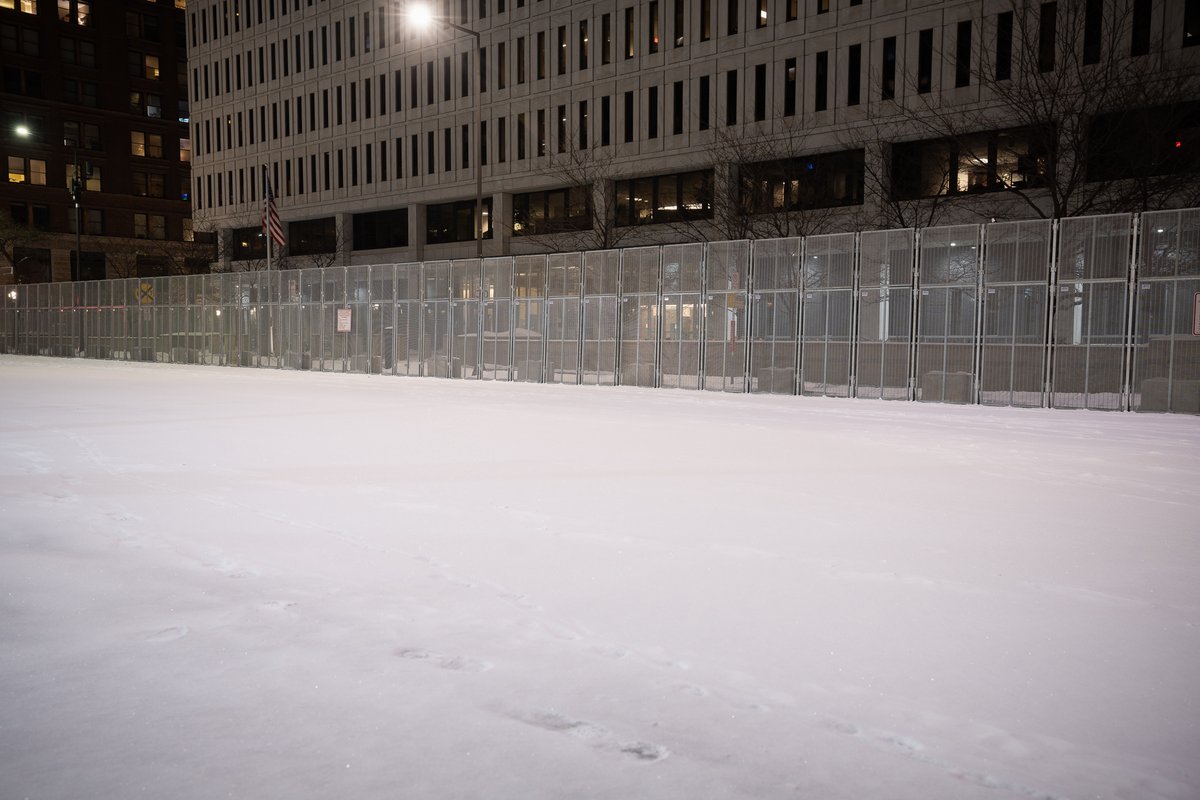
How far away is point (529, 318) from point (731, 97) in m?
20.3

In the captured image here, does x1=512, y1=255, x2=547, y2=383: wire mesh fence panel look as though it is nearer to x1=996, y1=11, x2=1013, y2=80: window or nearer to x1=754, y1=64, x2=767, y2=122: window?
x1=754, y1=64, x2=767, y2=122: window

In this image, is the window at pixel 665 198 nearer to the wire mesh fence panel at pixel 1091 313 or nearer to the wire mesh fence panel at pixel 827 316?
the wire mesh fence panel at pixel 827 316

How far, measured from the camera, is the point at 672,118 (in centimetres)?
4559

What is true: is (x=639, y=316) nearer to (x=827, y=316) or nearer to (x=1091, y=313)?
(x=827, y=316)

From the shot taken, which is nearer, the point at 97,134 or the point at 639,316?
the point at 639,316

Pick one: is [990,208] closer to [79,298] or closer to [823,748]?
[823,748]

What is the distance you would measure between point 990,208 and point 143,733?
123 feet

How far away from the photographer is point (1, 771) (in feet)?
9.86

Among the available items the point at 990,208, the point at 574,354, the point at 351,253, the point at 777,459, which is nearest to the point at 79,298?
the point at 351,253

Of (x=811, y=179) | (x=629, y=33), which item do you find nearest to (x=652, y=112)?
(x=629, y=33)

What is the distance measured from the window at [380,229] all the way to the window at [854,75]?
30.6m

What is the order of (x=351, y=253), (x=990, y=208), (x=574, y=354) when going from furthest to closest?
1. (x=351, y=253)
2. (x=990, y=208)
3. (x=574, y=354)

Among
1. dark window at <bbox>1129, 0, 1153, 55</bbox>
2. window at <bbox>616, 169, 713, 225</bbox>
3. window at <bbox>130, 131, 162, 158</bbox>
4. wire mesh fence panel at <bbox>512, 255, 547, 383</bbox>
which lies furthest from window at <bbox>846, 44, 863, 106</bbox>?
window at <bbox>130, 131, 162, 158</bbox>

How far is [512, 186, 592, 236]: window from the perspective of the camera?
4903 cm
